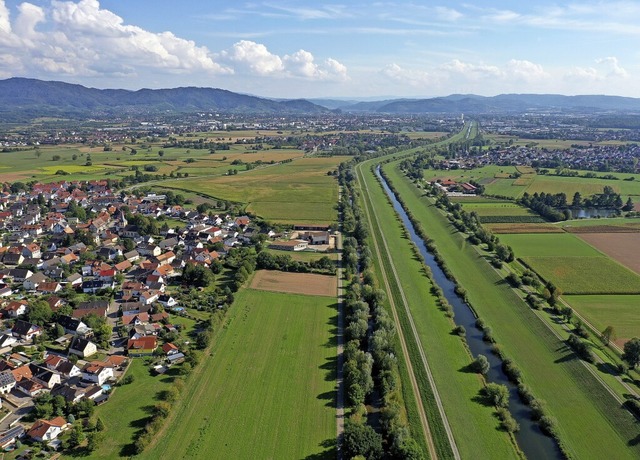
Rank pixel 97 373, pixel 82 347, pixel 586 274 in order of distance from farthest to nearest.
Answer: pixel 586 274, pixel 82 347, pixel 97 373

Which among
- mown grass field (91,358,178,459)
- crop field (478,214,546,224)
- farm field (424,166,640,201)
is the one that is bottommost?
mown grass field (91,358,178,459)

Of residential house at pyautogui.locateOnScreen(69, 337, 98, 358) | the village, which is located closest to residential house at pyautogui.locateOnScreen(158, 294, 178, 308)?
the village

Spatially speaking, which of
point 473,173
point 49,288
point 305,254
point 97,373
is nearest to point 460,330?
point 305,254

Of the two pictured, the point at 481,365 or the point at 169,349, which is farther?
the point at 169,349

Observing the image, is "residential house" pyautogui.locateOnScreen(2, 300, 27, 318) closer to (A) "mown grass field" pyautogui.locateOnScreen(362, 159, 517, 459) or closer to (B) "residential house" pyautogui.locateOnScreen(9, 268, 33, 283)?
(B) "residential house" pyautogui.locateOnScreen(9, 268, 33, 283)

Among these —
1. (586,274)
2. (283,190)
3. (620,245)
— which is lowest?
(586,274)

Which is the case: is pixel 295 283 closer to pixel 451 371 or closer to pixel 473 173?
pixel 451 371
